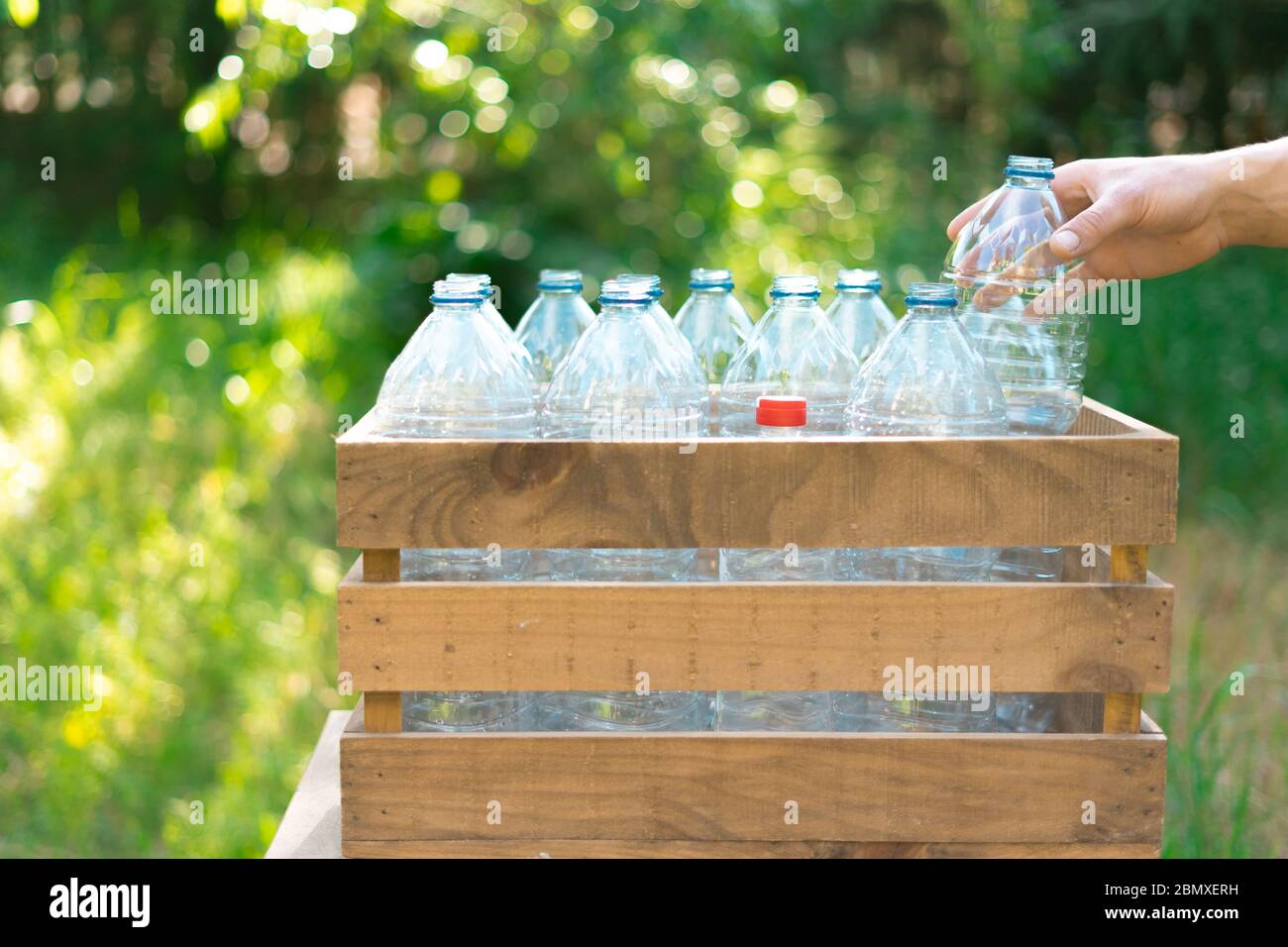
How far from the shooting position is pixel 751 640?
1.54 m

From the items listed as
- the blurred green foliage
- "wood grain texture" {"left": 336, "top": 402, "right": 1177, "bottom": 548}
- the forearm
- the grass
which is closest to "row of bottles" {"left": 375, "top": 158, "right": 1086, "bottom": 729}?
"wood grain texture" {"left": 336, "top": 402, "right": 1177, "bottom": 548}

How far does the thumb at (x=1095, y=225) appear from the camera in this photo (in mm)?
1677

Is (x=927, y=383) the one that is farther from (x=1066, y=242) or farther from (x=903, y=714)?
(x=903, y=714)

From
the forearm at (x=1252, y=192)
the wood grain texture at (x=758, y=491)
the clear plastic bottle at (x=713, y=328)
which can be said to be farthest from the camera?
the clear plastic bottle at (x=713, y=328)

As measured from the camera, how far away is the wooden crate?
1515 millimetres

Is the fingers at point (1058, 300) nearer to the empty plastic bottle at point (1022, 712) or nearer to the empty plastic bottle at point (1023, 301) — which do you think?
the empty plastic bottle at point (1023, 301)

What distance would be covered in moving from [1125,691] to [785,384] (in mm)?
600

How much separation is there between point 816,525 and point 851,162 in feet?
17.5

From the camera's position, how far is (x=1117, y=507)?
59.9 inches

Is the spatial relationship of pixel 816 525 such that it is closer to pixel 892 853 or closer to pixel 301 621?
pixel 892 853

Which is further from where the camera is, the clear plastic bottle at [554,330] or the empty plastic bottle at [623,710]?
the clear plastic bottle at [554,330]

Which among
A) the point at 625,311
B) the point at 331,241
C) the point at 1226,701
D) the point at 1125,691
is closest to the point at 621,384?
the point at 625,311

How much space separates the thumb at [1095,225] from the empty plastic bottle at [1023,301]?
81mm

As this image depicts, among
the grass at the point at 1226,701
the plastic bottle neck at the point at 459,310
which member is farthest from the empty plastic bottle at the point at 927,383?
the grass at the point at 1226,701
